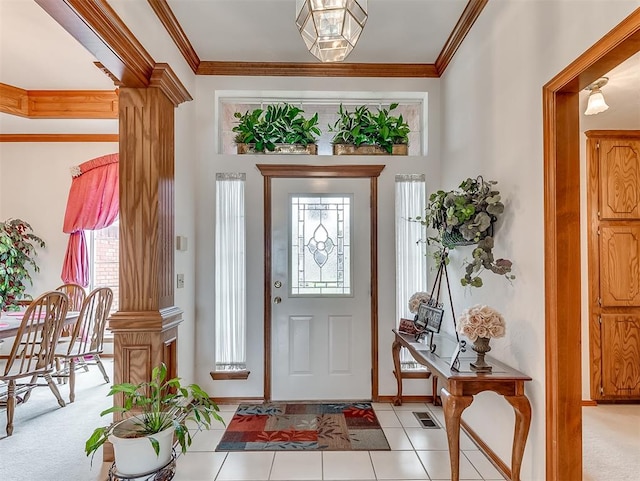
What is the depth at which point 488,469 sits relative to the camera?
2.46 m

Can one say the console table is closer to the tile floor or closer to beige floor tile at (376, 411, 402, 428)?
the tile floor

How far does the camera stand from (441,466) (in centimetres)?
250

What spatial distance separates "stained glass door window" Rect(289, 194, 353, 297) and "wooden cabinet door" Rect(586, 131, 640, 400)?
2.29 metres

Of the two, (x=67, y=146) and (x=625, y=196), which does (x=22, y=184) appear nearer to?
(x=67, y=146)

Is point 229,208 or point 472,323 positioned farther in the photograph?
point 229,208

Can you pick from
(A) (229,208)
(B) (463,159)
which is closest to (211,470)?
(A) (229,208)

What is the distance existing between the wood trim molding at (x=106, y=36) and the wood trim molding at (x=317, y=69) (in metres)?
1.16

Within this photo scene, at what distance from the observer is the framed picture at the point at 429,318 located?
2738mm

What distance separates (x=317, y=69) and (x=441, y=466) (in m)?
→ 3.35

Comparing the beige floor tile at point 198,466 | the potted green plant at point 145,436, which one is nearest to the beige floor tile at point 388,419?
the beige floor tile at point 198,466

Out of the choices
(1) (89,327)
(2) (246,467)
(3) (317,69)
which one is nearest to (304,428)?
(2) (246,467)

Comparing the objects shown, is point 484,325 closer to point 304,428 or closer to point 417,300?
point 417,300

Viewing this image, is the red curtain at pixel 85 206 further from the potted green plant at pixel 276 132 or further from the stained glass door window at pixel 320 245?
the stained glass door window at pixel 320 245

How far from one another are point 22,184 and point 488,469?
5.98 m
